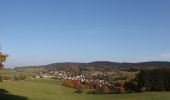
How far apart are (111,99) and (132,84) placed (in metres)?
14.2

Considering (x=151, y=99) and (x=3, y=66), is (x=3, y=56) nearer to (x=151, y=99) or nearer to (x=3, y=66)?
(x=3, y=66)

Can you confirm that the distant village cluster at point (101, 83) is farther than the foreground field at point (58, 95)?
Yes

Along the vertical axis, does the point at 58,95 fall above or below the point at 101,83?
below

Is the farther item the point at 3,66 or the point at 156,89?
the point at 156,89

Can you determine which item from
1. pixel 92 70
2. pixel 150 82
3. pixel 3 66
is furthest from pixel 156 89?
pixel 92 70

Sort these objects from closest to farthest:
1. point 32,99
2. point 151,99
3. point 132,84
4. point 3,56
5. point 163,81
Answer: point 3,56 < point 32,99 < point 151,99 < point 163,81 < point 132,84

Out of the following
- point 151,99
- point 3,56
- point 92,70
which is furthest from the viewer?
point 92,70

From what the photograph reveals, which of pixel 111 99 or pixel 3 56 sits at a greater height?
pixel 3 56

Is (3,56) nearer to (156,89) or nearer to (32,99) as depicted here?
(32,99)

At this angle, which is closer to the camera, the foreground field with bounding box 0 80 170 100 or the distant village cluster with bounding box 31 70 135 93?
the foreground field with bounding box 0 80 170 100

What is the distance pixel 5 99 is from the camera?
42688mm

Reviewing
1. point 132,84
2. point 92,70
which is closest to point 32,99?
point 132,84

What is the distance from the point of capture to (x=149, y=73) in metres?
64.0

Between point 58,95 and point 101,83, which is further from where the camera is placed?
point 101,83
